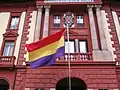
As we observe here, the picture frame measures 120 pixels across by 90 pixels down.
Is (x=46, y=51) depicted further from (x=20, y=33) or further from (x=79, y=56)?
(x=20, y=33)

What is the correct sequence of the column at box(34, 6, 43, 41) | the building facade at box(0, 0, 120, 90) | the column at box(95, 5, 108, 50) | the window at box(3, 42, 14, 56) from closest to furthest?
the building facade at box(0, 0, 120, 90) < the column at box(95, 5, 108, 50) < the column at box(34, 6, 43, 41) < the window at box(3, 42, 14, 56)

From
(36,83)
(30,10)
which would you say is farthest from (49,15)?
(36,83)

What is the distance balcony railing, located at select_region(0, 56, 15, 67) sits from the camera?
18.7 m

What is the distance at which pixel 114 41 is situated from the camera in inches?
816

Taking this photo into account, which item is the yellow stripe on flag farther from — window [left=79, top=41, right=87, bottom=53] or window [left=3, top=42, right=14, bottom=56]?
window [left=3, top=42, right=14, bottom=56]

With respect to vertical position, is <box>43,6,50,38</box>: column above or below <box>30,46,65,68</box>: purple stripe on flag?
above

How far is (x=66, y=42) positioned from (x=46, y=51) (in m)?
5.29

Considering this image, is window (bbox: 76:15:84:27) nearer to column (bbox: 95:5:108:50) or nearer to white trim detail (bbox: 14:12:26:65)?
column (bbox: 95:5:108:50)

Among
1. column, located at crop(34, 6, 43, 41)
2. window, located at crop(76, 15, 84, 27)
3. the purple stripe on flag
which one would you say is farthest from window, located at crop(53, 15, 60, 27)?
the purple stripe on flag

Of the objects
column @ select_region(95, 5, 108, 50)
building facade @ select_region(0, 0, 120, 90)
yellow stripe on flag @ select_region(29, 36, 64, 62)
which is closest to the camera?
yellow stripe on flag @ select_region(29, 36, 64, 62)

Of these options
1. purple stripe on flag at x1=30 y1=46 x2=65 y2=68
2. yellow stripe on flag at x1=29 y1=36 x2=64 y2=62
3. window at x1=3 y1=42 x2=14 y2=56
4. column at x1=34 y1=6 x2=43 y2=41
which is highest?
column at x1=34 y1=6 x2=43 y2=41

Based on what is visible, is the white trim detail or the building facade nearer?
the building facade

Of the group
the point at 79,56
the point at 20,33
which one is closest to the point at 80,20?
the point at 79,56

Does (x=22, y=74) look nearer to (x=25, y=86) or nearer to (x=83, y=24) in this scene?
(x=25, y=86)
